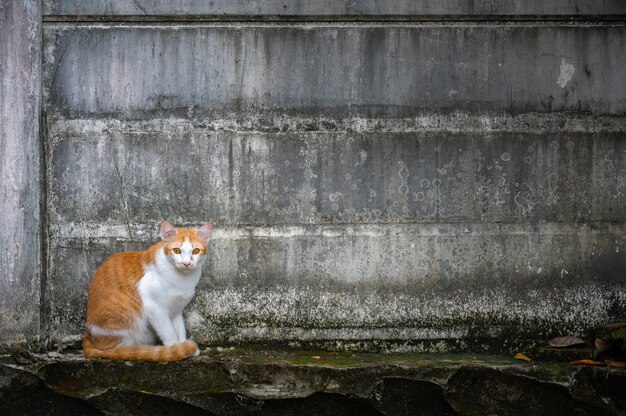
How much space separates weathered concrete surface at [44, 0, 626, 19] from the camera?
5676mm

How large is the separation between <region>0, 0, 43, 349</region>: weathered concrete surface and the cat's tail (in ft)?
2.47

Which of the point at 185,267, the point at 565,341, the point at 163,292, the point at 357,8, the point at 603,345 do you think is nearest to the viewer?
the point at 185,267

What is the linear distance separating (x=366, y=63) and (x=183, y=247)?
1.93 meters

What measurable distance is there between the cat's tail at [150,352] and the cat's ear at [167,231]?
2.39ft

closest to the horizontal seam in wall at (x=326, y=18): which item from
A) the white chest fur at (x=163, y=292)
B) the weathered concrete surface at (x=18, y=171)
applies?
the weathered concrete surface at (x=18, y=171)

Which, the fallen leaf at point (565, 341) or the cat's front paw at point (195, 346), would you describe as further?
the fallen leaf at point (565, 341)

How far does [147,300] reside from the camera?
528 cm

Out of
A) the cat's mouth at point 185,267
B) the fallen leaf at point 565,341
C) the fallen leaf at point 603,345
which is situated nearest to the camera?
the cat's mouth at point 185,267

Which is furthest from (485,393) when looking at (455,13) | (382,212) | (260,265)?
(455,13)

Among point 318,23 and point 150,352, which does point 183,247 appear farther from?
point 318,23

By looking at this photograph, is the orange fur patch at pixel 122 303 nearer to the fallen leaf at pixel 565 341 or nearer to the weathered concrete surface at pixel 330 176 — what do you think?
the weathered concrete surface at pixel 330 176

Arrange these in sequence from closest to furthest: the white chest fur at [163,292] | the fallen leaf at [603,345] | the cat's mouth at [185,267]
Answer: the cat's mouth at [185,267] → the white chest fur at [163,292] → the fallen leaf at [603,345]

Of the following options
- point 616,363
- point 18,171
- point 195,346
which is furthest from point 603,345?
point 18,171

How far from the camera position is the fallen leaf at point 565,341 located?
5.54m
